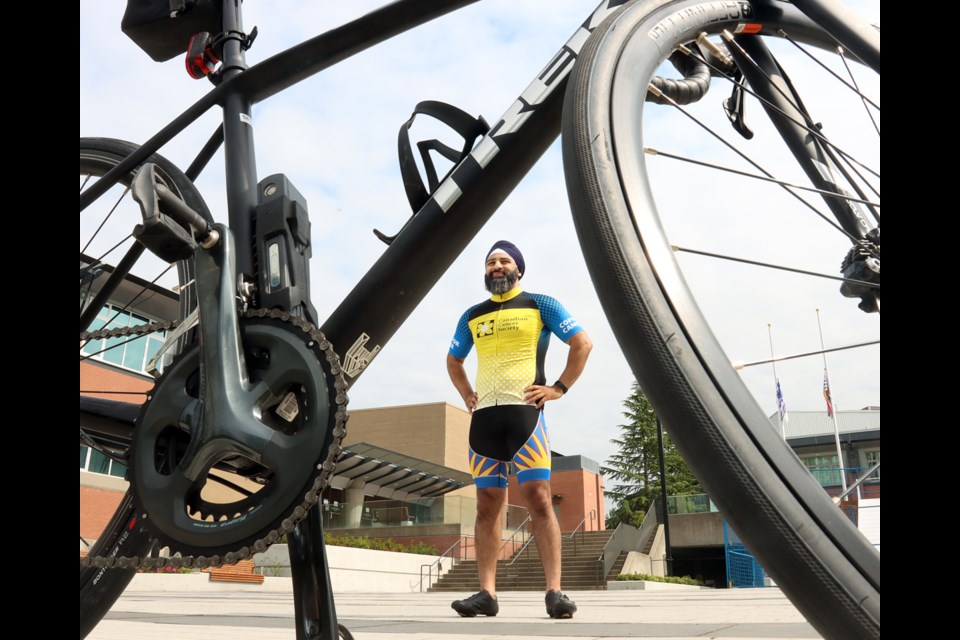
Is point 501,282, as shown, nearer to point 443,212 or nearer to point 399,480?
point 443,212

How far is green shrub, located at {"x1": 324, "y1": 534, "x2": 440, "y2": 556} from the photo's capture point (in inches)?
862

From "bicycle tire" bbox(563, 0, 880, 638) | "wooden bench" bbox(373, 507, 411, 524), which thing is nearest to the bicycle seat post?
"bicycle tire" bbox(563, 0, 880, 638)

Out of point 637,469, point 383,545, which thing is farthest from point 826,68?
point 637,469

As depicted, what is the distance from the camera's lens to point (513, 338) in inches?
141

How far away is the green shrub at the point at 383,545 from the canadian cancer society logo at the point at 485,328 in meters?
18.3

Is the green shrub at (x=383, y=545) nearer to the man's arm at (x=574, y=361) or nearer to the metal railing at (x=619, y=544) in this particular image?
the metal railing at (x=619, y=544)

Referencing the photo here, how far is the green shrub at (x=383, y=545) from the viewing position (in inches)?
862

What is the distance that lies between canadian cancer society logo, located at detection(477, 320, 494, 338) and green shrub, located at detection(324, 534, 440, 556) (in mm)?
18265
